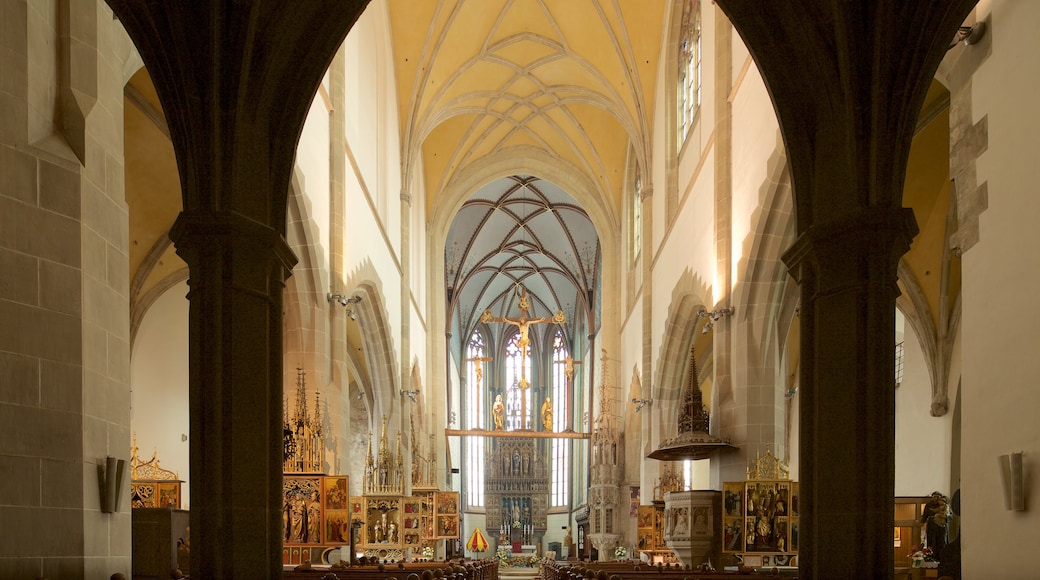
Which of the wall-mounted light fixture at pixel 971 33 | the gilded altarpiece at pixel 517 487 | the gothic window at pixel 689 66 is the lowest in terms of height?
the gilded altarpiece at pixel 517 487

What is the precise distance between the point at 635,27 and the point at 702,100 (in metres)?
4.71

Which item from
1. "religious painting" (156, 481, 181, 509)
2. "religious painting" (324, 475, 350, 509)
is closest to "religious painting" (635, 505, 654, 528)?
"religious painting" (324, 475, 350, 509)

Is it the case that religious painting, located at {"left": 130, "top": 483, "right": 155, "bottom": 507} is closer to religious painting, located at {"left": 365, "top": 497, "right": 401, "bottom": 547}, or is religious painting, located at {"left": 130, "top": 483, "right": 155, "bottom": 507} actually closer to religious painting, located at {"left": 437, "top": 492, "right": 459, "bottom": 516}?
religious painting, located at {"left": 365, "top": 497, "right": 401, "bottom": 547}

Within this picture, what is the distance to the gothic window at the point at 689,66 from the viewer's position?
18.0 m

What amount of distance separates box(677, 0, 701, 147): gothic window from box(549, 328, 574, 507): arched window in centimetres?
2226

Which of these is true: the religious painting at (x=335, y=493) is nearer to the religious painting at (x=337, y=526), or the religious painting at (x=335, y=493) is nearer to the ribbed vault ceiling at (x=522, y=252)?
the religious painting at (x=337, y=526)

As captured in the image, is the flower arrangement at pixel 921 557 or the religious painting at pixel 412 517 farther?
the religious painting at pixel 412 517

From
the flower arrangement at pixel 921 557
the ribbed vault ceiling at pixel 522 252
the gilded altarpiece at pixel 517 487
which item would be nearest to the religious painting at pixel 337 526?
the flower arrangement at pixel 921 557

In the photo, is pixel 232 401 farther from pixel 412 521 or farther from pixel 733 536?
pixel 412 521

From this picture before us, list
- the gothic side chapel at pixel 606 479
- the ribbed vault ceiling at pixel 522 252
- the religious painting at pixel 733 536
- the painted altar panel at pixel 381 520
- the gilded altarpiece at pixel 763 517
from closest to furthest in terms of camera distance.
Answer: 1. the gilded altarpiece at pixel 763 517
2. the religious painting at pixel 733 536
3. the painted altar panel at pixel 381 520
4. the gothic side chapel at pixel 606 479
5. the ribbed vault ceiling at pixel 522 252

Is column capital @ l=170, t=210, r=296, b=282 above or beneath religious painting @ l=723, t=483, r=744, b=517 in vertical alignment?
above

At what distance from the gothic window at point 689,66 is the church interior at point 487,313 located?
17 cm

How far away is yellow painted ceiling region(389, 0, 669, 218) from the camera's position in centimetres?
2128

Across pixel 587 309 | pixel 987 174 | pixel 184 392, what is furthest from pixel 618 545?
pixel 987 174
